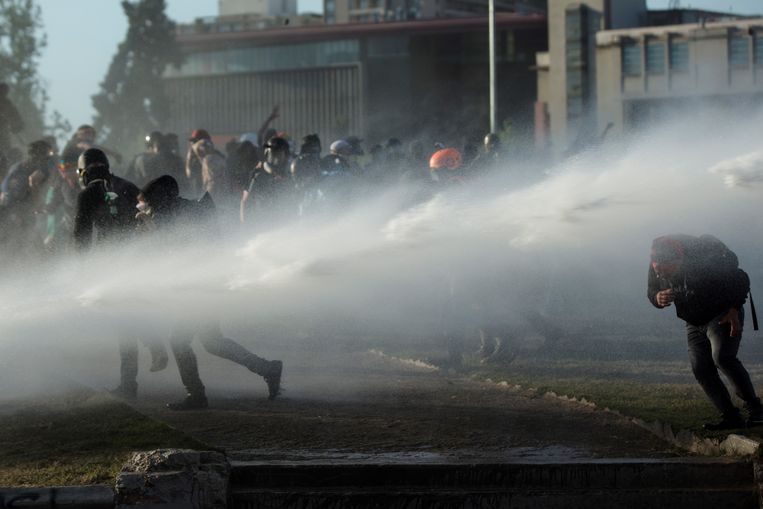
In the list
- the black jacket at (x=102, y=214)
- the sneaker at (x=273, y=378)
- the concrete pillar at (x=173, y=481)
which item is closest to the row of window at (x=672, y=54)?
the black jacket at (x=102, y=214)

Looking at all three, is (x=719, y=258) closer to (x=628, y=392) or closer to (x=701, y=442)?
(x=701, y=442)

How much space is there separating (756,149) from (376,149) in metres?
9.02

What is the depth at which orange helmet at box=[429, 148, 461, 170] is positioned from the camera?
1276 cm

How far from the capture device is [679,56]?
5909 centimetres

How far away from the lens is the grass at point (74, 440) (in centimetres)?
771

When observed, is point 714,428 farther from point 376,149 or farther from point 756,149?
point 376,149

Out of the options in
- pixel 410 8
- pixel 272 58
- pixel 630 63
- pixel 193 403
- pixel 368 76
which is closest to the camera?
pixel 193 403

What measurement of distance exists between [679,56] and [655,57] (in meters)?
1.29

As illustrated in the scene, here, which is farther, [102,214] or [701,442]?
[102,214]

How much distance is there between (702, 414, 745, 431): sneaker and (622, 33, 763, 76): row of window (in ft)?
149

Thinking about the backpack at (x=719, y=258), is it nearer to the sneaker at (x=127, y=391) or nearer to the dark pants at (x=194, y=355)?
the dark pants at (x=194, y=355)

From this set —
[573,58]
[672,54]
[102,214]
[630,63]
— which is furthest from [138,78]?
[102,214]

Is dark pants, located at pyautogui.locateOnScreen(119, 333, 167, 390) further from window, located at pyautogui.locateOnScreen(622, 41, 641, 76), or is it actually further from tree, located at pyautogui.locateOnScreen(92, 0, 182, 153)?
window, located at pyautogui.locateOnScreen(622, 41, 641, 76)

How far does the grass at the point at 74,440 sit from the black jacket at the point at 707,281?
10.3 feet
